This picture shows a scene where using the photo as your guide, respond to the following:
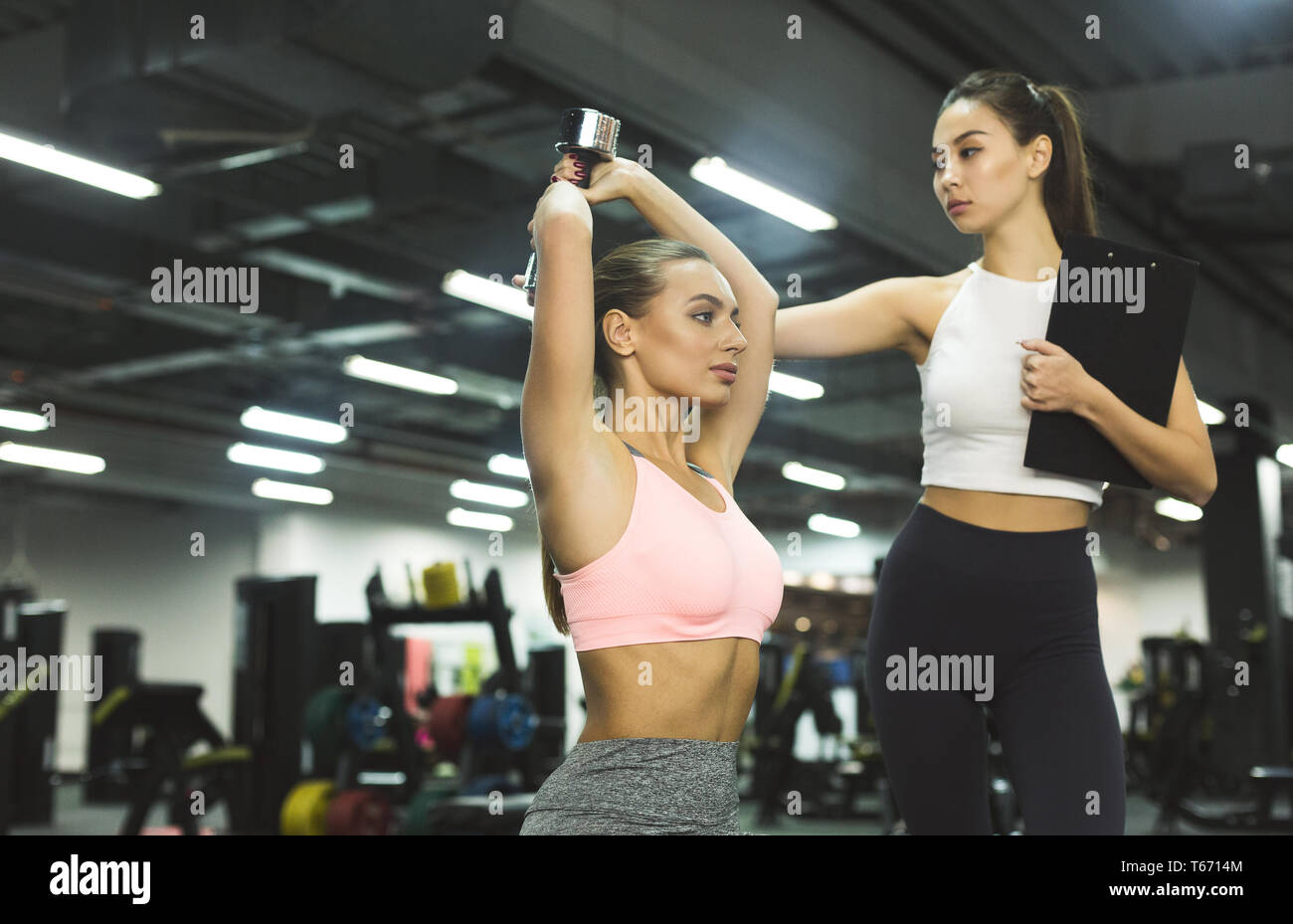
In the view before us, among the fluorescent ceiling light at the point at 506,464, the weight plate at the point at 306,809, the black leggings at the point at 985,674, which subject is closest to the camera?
the black leggings at the point at 985,674

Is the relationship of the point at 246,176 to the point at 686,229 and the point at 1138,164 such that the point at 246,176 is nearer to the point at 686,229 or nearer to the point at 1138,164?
the point at 1138,164

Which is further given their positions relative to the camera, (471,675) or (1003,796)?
(471,675)

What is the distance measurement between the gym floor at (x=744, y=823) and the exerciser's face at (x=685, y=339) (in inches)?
254

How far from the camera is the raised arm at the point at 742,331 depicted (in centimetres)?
157

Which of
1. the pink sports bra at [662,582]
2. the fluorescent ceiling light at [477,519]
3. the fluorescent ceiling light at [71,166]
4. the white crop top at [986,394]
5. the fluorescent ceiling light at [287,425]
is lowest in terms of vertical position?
the pink sports bra at [662,582]

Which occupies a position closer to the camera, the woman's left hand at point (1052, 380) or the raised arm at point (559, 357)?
the raised arm at point (559, 357)

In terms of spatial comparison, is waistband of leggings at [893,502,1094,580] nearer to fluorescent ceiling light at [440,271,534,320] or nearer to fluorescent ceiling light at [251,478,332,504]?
fluorescent ceiling light at [440,271,534,320]

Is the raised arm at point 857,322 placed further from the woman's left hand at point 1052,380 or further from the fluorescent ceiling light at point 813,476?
the fluorescent ceiling light at point 813,476

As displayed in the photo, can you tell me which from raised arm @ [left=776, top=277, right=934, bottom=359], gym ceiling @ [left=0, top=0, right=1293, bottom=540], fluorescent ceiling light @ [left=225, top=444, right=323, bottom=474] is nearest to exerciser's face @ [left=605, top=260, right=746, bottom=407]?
raised arm @ [left=776, top=277, right=934, bottom=359]

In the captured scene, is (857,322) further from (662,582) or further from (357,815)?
(357,815)

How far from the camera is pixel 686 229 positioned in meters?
1.58

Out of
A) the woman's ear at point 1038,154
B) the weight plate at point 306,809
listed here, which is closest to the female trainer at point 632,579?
the woman's ear at point 1038,154

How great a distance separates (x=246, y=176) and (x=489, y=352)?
3.16 meters
